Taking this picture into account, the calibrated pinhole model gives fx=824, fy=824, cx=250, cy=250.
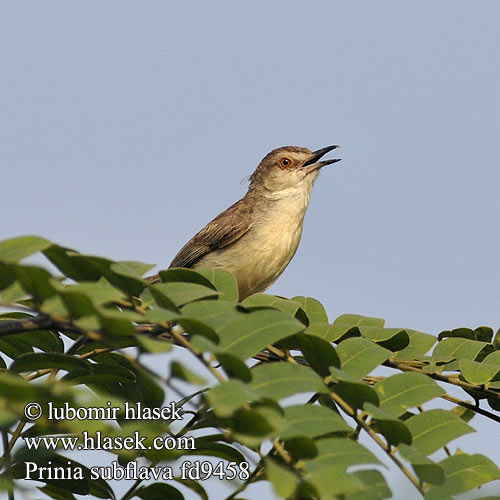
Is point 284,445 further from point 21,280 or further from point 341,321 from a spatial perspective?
point 341,321

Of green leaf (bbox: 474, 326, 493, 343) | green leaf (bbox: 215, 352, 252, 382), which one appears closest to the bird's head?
green leaf (bbox: 474, 326, 493, 343)

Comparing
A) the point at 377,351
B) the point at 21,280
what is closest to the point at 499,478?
the point at 377,351

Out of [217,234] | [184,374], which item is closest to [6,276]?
[184,374]

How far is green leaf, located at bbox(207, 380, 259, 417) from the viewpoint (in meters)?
1.73

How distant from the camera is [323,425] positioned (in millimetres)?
2064

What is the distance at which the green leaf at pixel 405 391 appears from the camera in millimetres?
2482

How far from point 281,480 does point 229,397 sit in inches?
8.0

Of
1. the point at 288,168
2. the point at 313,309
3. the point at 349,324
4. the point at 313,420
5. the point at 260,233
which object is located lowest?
the point at 313,420

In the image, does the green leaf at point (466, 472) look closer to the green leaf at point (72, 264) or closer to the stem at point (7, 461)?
the green leaf at point (72, 264)

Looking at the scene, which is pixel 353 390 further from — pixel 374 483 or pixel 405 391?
pixel 374 483

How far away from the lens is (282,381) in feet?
6.61

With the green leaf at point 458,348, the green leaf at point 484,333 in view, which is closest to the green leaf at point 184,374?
the green leaf at point 458,348

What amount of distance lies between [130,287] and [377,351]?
0.86m

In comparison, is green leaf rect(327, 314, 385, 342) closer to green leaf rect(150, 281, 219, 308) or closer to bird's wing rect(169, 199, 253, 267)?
green leaf rect(150, 281, 219, 308)
